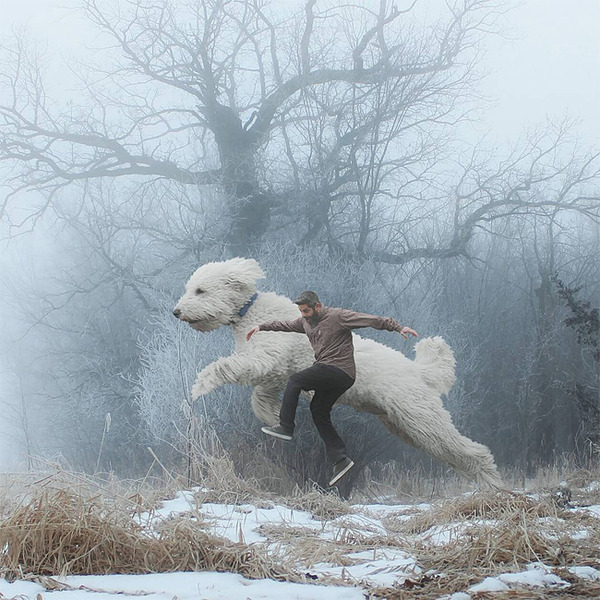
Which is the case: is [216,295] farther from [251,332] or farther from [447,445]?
[447,445]

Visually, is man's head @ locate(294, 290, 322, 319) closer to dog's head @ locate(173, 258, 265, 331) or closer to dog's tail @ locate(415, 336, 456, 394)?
dog's head @ locate(173, 258, 265, 331)

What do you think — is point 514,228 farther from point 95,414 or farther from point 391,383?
point 95,414

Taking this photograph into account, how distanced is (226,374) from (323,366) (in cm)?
42

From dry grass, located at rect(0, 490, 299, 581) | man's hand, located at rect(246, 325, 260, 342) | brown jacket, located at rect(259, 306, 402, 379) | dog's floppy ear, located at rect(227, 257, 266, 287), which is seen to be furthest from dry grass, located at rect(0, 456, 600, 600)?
dog's floppy ear, located at rect(227, 257, 266, 287)

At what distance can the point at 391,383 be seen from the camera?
3.97 meters

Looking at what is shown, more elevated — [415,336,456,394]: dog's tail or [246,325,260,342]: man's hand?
[246,325,260,342]: man's hand

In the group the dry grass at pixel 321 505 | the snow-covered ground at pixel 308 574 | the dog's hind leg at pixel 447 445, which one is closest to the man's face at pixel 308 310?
the dog's hind leg at pixel 447 445

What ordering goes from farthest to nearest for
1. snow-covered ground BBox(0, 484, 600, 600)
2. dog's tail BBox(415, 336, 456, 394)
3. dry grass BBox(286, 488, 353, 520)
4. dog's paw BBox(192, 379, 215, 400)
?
dog's tail BBox(415, 336, 456, 394), dog's paw BBox(192, 379, 215, 400), dry grass BBox(286, 488, 353, 520), snow-covered ground BBox(0, 484, 600, 600)

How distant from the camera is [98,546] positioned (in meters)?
2.39

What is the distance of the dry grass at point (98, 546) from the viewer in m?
2.37

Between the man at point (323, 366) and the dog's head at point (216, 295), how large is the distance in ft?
0.75

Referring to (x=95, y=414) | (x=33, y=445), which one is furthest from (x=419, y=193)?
(x=33, y=445)

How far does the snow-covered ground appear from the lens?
2201mm

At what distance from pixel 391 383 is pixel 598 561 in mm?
1606
